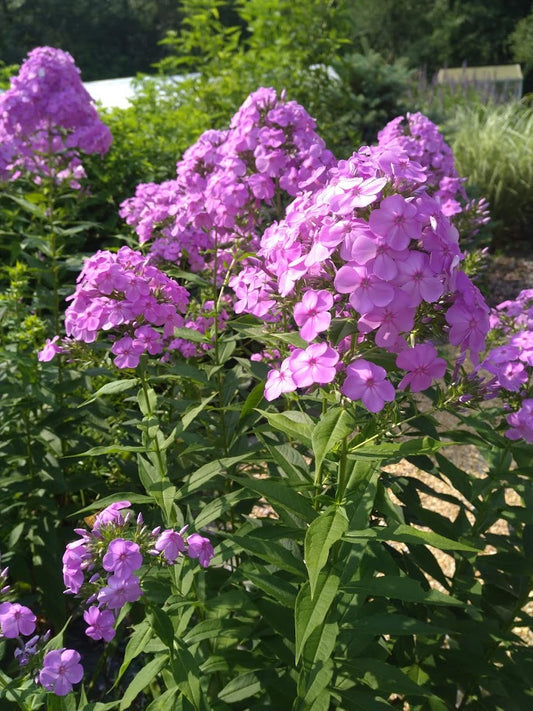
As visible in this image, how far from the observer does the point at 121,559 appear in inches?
55.8

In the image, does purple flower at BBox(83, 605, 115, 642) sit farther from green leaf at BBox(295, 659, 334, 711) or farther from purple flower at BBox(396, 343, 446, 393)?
purple flower at BBox(396, 343, 446, 393)

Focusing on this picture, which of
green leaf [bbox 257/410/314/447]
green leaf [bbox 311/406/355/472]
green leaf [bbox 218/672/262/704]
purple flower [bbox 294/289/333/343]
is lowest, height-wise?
green leaf [bbox 218/672/262/704]

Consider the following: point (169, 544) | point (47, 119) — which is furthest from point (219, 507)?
point (47, 119)

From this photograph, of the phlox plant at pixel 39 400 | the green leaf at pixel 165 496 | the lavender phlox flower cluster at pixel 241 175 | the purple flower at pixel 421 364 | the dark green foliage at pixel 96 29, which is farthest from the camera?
the dark green foliage at pixel 96 29

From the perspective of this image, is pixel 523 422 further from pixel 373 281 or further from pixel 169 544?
pixel 169 544

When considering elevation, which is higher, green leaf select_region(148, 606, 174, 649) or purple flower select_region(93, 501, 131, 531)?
purple flower select_region(93, 501, 131, 531)

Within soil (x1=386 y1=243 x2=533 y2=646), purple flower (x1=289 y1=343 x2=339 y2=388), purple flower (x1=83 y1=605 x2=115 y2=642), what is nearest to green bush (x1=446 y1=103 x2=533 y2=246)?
soil (x1=386 y1=243 x2=533 y2=646)

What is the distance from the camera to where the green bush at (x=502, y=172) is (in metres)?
8.49

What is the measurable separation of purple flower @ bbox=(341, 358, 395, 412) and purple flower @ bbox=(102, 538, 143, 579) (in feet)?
1.84

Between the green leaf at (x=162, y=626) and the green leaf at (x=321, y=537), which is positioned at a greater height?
the green leaf at (x=321, y=537)

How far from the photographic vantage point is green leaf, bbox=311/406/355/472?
4.19 ft

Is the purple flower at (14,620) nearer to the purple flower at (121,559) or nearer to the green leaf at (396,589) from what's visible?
the purple flower at (121,559)

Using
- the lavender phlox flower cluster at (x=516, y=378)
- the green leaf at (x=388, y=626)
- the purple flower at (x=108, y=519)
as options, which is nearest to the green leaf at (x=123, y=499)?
the purple flower at (x=108, y=519)

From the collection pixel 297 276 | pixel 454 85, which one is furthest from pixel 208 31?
pixel 454 85
